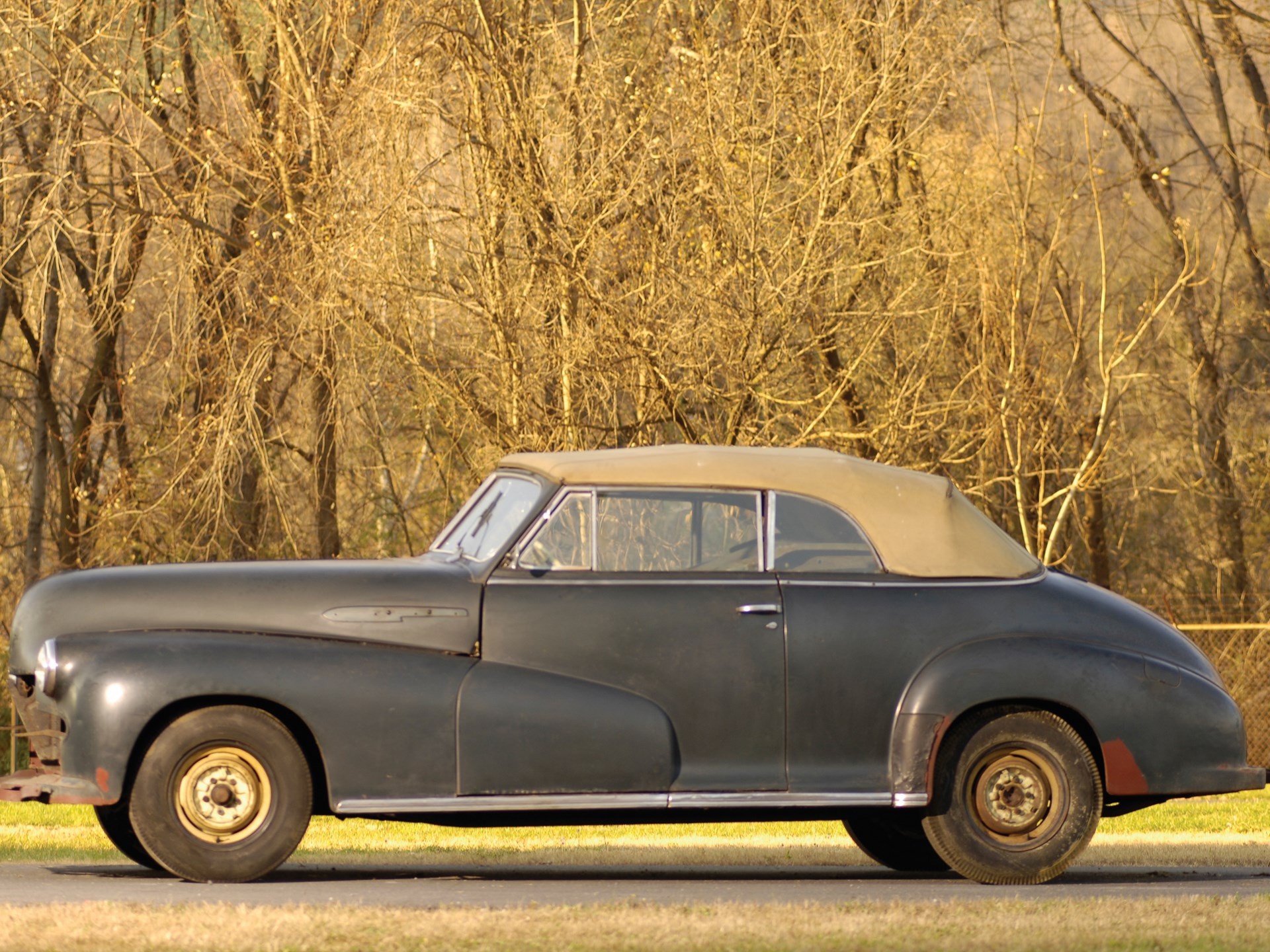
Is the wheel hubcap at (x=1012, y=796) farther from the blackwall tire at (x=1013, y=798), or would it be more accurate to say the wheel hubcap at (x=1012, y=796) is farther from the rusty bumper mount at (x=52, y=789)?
the rusty bumper mount at (x=52, y=789)

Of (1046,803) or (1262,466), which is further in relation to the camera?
(1262,466)

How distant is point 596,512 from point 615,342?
5.85 m

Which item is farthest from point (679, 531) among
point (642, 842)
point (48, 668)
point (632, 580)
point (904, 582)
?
point (642, 842)

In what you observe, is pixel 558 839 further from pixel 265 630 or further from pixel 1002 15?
pixel 1002 15

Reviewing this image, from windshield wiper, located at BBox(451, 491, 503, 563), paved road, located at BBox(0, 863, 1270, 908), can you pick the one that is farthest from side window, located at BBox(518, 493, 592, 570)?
paved road, located at BBox(0, 863, 1270, 908)

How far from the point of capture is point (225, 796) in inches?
297

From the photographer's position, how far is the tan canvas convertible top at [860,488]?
8.05m

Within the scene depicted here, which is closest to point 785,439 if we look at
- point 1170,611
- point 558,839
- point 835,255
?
point 835,255

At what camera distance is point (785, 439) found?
14523mm

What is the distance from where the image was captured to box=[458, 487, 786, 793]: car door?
25.0 ft

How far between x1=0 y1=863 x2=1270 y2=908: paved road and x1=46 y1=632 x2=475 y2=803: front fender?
0.47 metres

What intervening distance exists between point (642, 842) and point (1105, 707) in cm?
424

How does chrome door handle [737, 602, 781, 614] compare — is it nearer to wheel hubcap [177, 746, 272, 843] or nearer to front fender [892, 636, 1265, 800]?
front fender [892, 636, 1265, 800]

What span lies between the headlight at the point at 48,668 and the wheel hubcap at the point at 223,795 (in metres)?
0.61
